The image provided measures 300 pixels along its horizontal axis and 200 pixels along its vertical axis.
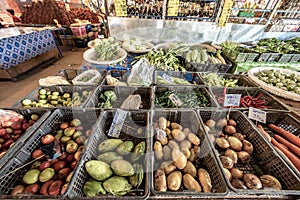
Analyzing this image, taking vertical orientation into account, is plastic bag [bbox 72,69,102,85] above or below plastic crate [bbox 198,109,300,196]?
above

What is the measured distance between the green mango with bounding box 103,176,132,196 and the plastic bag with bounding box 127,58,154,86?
108cm

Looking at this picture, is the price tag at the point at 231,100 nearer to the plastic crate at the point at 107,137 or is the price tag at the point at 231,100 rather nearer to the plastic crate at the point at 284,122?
the plastic crate at the point at 284,122

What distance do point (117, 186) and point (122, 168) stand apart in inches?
3.9

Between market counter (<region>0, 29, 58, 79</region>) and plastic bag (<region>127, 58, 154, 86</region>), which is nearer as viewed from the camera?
plastic bag (<region>127, 58, 154, 86</region>)

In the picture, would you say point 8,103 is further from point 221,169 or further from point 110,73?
point 221,169

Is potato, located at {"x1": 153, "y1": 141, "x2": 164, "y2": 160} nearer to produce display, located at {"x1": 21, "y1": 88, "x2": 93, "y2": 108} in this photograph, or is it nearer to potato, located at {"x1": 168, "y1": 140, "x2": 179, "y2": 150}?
potato, located at {"x1": 168, "y1": 140, "x2": 179, "y2": 150}

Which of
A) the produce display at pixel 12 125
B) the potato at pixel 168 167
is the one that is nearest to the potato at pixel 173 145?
the potato at pixel 168 167

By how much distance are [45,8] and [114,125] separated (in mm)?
6551

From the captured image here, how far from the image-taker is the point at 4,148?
105 cm

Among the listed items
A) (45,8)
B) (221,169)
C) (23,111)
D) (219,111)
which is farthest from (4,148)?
(45,8)

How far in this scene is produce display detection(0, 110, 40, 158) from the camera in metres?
1.12

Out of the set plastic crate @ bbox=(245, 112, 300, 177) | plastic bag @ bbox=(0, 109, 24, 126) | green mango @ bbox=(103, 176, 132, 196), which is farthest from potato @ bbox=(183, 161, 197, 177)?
plastic bag @ bbox=(0, 109, 24, 126)

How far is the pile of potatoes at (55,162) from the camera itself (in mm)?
809

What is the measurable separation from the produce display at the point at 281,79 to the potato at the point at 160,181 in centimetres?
200
